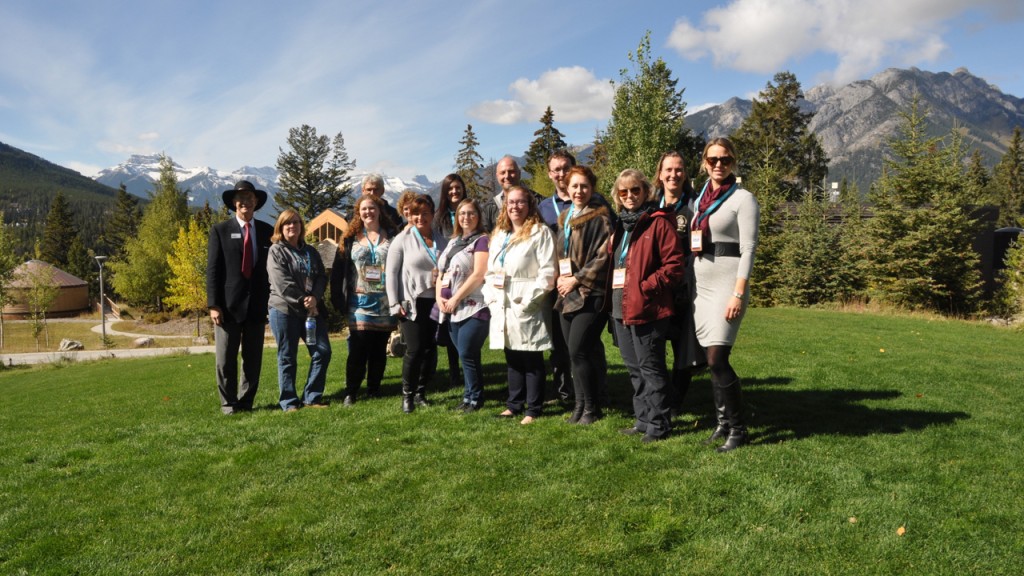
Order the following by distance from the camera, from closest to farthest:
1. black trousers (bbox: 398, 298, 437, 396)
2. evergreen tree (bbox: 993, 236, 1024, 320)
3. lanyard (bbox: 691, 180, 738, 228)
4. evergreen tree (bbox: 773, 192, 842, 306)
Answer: lanyard (bbox: 691, 180, 738, 228), black trousers (bbox: 398, 298, 437, 396), evergreen tree (bbox: 993, 236, 1024, 320), evergreen tree (bbox: 773, 192, 842, 306)

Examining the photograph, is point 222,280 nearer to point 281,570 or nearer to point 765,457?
point 281,570

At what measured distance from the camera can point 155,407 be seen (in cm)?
715

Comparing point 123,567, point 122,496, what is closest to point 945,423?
point 123,567

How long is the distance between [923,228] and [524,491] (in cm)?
2085

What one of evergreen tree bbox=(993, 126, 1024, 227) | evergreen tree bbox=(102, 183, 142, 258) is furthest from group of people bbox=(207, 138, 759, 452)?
evergreen tree bbox=(993, 126, 1024, 227)

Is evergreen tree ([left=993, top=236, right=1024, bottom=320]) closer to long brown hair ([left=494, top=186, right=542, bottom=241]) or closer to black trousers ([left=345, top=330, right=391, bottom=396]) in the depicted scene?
long brown hair ([left=494, top=186, right=542, bottom=241])

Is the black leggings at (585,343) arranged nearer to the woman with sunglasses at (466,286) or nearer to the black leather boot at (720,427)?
the woman with sunglasses at (466,286)

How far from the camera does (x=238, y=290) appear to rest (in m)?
6.10

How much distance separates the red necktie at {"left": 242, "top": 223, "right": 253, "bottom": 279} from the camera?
6.16m

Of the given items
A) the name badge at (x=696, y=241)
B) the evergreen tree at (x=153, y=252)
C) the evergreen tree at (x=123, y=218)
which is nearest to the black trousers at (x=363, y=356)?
the name badge at (x=696, y=241)

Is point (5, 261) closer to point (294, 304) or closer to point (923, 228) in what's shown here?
point (294, 304)

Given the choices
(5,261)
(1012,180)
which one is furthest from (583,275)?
(1012,180)

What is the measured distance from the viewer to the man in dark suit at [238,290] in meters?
6.09

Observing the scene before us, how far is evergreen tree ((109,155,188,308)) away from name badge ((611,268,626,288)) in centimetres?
4536
